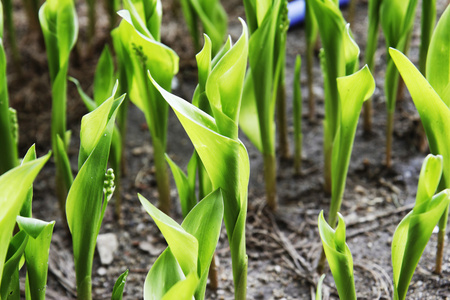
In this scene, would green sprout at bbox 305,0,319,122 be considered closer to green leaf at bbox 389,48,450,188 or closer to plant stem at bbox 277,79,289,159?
plant stem at bbox 277,79,289,159

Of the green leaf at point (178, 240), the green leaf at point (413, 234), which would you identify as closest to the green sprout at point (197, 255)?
the green leaf at point (178, 240)

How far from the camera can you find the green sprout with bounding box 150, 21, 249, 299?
69cm

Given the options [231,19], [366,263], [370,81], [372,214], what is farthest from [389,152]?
[231,19]

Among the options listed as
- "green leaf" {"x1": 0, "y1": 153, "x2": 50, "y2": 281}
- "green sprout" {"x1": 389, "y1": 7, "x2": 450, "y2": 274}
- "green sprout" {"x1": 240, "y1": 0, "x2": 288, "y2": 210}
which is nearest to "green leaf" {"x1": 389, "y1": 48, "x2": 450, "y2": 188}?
"green sprout" {"x1": 389, "y1": 7, "x2": 450, "y2": 274}

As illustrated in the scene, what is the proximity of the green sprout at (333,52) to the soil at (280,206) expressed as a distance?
0.17m

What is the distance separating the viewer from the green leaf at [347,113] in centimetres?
79

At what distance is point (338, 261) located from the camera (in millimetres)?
735

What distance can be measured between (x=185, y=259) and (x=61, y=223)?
64 cm

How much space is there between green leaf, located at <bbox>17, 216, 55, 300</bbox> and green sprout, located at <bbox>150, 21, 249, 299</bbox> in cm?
20

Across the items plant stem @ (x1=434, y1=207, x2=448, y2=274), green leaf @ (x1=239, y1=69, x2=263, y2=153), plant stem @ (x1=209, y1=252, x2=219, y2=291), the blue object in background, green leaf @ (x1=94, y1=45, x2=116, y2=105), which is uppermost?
the blue object in background

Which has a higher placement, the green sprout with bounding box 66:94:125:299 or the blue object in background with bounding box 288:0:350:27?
the blue object in background with bounding box 288:0:350:27

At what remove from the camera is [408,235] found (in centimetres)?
72

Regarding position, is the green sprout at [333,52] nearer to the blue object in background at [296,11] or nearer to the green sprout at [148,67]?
the green sprout at [148,67]

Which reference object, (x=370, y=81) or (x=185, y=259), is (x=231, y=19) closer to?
(x=370, y=81)
